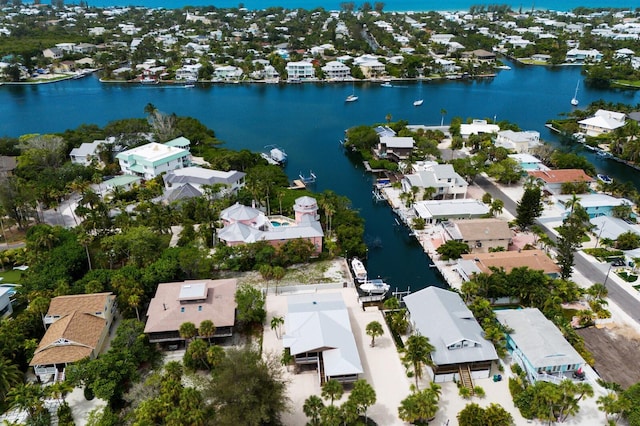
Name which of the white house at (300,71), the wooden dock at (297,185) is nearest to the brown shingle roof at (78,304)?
the wooden dock at (297,185)

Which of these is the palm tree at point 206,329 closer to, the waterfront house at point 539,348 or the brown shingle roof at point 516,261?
the waterfront house at point 539,348

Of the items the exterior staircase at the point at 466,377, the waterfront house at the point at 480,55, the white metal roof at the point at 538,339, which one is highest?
the waterfront house at the point at 480,55

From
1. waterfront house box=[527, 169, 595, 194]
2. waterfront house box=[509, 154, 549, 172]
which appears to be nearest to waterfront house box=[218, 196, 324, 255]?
waterfront house box=[527, 169, 595, 194]

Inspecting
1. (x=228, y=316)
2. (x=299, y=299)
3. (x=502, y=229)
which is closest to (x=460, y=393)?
(x=299, y=299)

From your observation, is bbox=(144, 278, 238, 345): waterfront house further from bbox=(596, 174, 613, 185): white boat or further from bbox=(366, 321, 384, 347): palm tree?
bbox=(596, 174, 613, 185): white boat

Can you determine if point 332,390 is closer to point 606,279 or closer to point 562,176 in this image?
point 606,279
